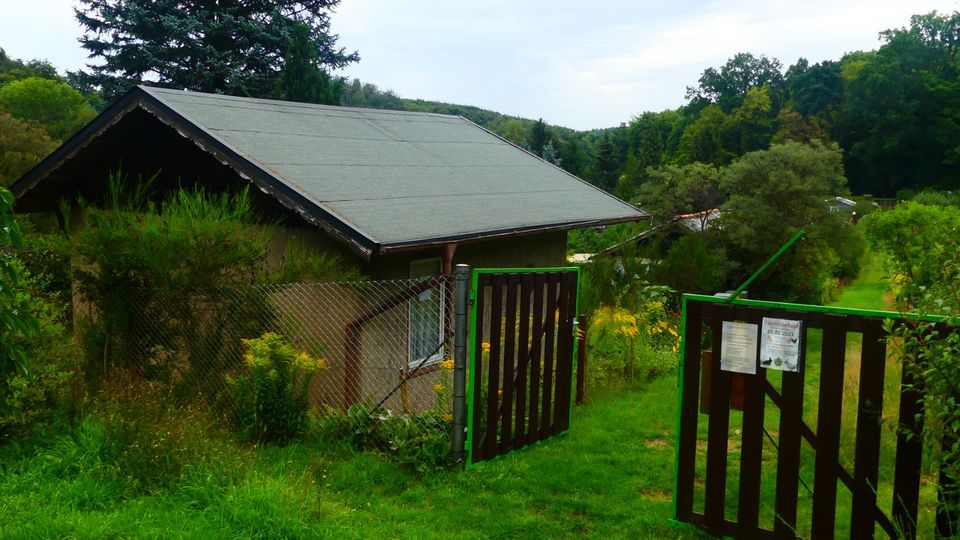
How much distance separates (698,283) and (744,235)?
19.8ft

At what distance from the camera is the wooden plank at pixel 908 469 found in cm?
427

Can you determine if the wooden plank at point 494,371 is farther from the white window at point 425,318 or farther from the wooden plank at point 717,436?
the white window at point 425,318

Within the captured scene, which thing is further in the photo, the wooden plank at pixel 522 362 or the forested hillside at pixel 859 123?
the forested hillside at pixel 859 123

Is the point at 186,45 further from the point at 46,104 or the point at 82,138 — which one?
the point at 46,104

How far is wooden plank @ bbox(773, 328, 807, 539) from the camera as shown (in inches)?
184

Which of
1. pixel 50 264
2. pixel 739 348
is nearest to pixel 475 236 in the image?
pixel 739 348

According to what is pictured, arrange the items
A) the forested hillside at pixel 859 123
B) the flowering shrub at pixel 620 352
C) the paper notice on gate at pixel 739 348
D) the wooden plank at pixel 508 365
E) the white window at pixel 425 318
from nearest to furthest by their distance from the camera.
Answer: the paper notice on gate at pixel 739 348 < the wooden plank at pixel 508 365 < the white window at pixel 425 318 < the flowering shrub at pixel 620 352 < the forested hillside at pixel 859 123

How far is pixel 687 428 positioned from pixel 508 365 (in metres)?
1.77

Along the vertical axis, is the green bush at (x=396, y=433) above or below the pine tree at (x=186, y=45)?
below

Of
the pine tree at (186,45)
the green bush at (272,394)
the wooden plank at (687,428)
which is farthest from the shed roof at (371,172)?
the pine tree at (186,45)

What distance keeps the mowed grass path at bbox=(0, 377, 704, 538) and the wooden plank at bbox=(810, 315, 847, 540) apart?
86cm

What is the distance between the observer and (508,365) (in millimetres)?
6422

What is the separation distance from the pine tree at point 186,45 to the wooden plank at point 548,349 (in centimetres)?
2451

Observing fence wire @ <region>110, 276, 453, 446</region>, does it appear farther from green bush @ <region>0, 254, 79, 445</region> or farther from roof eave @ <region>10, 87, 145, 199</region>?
roof eave @ <region>10, 87, 145, 199</region>
